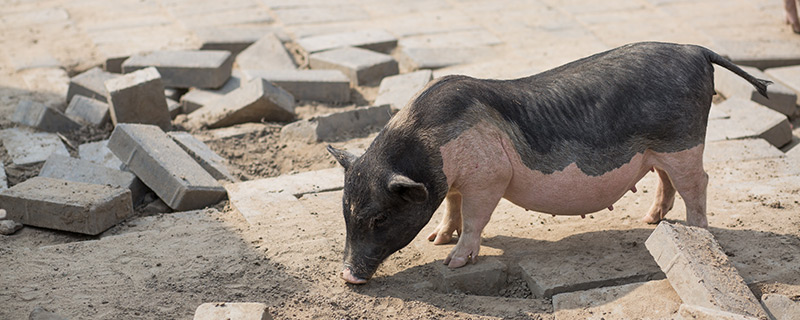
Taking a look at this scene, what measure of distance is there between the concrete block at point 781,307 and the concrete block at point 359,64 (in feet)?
17.8

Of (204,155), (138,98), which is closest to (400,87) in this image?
(204,155)

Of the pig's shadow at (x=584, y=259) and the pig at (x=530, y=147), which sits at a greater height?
the pig at (x=530, y=147)

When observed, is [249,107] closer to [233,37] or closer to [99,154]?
[99,154]

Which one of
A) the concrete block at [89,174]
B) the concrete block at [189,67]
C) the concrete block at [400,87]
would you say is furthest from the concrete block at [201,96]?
the concrete block at [89,174]

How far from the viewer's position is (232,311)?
4188mm

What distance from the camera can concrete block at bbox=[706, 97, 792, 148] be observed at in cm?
746

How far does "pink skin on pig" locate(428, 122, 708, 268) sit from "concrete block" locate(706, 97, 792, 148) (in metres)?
2.35

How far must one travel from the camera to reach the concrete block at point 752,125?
7459 millimetres

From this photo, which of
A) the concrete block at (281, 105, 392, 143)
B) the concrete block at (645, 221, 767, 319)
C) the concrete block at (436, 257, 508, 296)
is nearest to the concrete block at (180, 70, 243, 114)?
the concrete block at (281, 105, 392, 143)

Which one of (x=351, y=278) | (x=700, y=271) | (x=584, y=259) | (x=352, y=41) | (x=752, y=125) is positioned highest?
(x=700, y=271)

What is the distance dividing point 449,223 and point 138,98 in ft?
11.4

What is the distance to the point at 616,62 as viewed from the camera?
5152 millimetres

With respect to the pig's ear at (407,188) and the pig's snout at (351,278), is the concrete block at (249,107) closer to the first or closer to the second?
the pig's snout at (351,278)

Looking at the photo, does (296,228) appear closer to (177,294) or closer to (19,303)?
(177,294)
